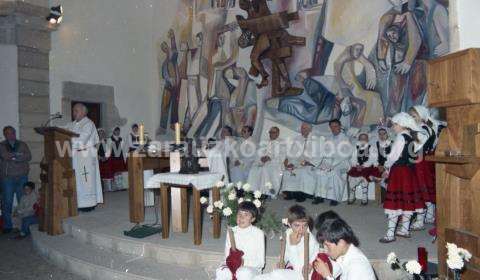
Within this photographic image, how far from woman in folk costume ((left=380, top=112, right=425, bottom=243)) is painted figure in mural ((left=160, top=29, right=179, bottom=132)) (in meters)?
8.14

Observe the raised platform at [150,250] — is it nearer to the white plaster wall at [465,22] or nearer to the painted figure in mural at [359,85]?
the white plaster wall at [465,22]

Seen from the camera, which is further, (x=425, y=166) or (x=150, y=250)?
(x=425, y=166)

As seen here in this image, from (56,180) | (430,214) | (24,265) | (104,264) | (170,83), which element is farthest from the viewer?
(170,83)

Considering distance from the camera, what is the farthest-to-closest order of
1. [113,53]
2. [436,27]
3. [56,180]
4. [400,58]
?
[113,53] → [400,58] → [436,27] → [56,180]

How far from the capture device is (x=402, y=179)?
5.08 meters

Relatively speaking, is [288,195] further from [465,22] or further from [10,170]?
[465,22]

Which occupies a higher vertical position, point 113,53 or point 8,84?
point 113,53

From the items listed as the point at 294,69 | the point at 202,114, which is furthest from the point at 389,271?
the point at 202,114

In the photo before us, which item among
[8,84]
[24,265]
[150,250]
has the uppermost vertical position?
[8,84]

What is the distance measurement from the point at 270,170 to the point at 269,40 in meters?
2.98

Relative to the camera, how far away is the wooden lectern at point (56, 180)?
21.5ft

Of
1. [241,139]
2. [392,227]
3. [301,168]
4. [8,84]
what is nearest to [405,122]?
[392,227]

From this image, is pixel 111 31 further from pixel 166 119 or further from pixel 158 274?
pixel 158 274

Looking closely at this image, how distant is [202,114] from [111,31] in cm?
334
